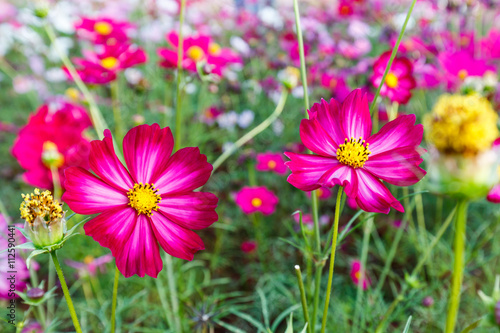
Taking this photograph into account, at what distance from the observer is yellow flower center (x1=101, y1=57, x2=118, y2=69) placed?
0.86m

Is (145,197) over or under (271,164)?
under

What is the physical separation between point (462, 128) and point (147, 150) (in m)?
0.30

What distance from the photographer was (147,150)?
412 mm

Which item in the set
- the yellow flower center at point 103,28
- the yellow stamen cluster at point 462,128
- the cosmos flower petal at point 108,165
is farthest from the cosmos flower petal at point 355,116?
the yellow flower center at point 103,28

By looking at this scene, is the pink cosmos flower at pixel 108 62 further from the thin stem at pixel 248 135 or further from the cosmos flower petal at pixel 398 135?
the cosmos flower petal at pixel 398 135

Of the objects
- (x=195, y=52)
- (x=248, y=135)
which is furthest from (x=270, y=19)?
(x=248, y=135)

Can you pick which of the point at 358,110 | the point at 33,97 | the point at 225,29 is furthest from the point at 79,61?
the point at 225,29

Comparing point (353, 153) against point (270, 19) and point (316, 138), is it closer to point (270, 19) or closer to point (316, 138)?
point (316, 138)

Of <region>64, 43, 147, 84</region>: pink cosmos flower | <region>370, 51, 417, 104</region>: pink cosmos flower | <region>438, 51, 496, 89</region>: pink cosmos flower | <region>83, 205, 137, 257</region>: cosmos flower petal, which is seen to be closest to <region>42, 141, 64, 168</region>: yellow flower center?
<region>64, 43, 147, 84</region>: pink cosmos flower

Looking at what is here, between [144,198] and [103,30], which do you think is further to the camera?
[103,30]

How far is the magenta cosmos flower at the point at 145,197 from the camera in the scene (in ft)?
1.21

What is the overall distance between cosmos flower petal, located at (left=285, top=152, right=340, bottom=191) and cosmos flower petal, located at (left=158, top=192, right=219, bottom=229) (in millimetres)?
90

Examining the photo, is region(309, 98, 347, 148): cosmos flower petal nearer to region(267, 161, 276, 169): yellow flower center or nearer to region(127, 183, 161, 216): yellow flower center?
region(127, 183, 161, 216): yellow flower center

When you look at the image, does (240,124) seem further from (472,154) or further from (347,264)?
(472,154)
